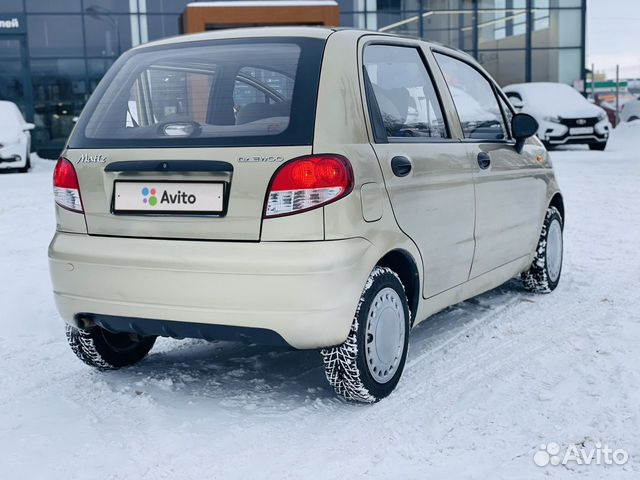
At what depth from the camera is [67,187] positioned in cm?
380

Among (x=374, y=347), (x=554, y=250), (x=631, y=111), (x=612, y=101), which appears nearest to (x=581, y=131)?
(x=554, y=250)

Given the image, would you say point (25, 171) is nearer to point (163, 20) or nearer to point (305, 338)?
point (163, 20)

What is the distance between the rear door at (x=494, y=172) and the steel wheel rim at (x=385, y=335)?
37.2 inches

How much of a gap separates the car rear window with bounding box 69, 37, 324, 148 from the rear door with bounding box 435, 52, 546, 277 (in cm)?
132

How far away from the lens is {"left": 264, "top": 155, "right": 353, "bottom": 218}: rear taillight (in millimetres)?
3344

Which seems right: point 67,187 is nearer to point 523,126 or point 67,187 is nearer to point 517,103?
point 523,126

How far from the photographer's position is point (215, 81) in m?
3.78

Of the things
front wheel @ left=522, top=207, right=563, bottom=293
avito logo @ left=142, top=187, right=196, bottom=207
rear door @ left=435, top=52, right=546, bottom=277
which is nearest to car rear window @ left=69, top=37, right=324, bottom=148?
avito logo @ left=142, top=187, right=196, bottom=207

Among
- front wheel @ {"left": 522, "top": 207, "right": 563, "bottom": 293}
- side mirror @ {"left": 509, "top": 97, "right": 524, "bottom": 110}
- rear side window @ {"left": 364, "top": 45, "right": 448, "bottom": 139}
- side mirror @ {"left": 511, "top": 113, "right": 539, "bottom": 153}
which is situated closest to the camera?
rear side window @ {"left": 364, "top": 45, "right": 448, "bottom": 139}

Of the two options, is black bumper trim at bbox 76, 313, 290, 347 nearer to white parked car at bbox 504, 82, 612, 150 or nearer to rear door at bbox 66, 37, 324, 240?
rear door at bbox 66, 37, 324, 240

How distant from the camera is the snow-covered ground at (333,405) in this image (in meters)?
3.10

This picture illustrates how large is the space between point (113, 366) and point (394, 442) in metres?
1.70

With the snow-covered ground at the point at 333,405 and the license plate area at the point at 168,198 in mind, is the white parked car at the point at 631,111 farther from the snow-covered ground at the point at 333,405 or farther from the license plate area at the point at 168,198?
the license plate area at the point at 168,198

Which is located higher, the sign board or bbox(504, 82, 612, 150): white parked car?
the sign board
